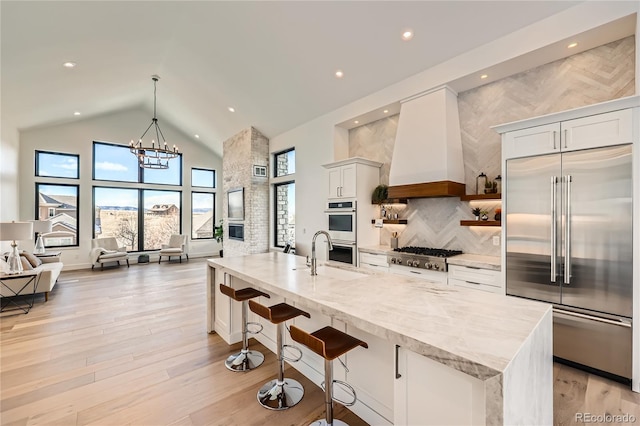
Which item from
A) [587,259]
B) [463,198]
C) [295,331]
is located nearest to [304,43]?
[463,198]

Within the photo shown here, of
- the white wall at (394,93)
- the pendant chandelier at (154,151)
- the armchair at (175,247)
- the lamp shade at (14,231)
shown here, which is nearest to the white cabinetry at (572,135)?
the white wall at (394,93)

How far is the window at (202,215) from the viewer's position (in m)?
9.48

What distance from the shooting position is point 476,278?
320 centimetres

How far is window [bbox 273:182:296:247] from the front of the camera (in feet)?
22.0

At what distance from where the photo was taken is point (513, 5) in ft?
9.22

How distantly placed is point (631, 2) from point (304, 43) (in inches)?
135

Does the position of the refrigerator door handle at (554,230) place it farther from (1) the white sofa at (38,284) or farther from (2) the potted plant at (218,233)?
(2) the potted plant at (218,233)

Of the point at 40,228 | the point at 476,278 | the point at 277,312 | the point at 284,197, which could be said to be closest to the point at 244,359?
the point at 277,312

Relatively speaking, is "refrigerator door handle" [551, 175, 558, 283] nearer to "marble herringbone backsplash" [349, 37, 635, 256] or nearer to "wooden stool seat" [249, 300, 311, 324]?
"marble herringbone backsplash" [349, 37, 635, 256]

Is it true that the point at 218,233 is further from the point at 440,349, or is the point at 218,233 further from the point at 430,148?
the point at 440,349

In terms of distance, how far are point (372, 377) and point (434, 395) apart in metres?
0.67

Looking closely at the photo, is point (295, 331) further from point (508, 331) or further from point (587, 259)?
point (587, 259)

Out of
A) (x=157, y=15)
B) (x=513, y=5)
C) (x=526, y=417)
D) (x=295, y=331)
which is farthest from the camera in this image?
(x=157, y=15)

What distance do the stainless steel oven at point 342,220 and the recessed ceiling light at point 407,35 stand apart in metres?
2.34
